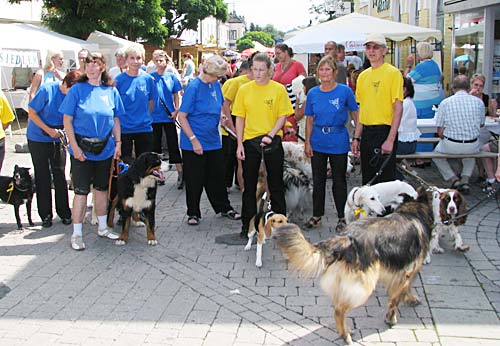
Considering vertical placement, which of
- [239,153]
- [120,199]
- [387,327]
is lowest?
[387,327]

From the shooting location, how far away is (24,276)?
525 cm

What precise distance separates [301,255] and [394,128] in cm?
288

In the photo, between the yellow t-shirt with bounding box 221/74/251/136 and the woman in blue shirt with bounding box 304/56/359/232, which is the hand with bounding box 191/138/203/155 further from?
the woman in blue shirt with bounding box 304/56/359/232

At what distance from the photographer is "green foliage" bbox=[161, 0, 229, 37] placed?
4768 centimetres

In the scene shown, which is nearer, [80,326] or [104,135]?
[80,326]

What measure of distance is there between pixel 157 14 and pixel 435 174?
2346 cm

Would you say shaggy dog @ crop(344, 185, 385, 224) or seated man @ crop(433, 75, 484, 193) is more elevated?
seated man @ crop(433, 75, 484, 193)

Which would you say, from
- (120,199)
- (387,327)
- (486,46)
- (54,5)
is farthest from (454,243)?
(54,5)

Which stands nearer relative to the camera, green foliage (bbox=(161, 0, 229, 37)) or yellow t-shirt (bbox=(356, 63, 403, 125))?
yellow t-shirt (bbox=(356, 63, 403, 125))

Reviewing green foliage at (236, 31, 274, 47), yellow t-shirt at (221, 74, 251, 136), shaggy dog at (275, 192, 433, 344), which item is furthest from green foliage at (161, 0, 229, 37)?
green foliage at (236, 31, 274, 47)

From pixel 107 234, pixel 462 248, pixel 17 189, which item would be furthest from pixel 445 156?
pixel 17 189

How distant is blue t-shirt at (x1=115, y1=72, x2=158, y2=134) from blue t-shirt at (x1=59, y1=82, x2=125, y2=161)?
34.3 inches

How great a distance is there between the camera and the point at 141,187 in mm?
5957

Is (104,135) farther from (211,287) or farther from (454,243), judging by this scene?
(454,243)
